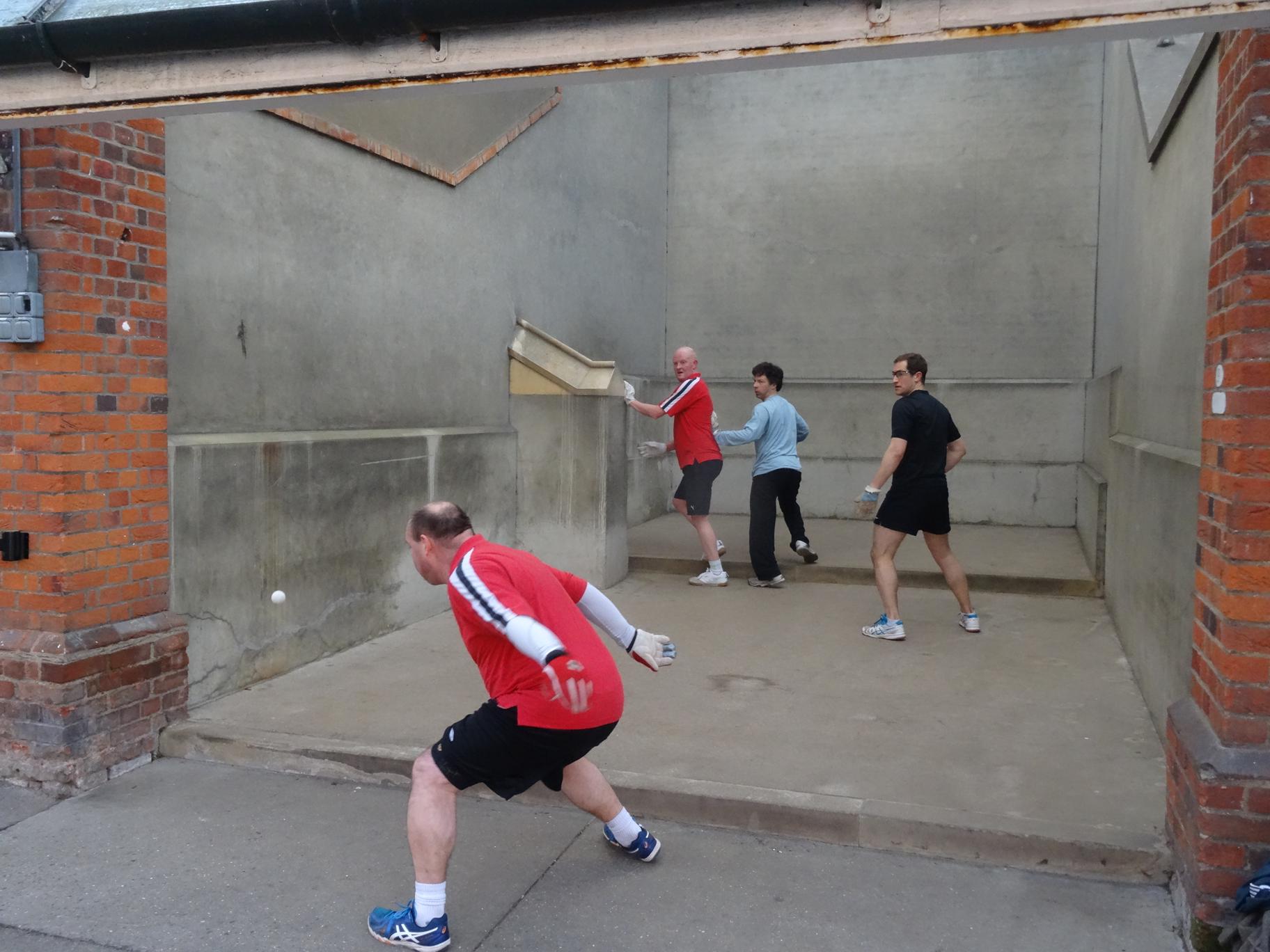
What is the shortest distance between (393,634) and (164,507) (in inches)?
87.1

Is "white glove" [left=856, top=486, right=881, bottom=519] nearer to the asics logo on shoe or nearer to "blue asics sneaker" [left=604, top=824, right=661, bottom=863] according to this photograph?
"blue asics sneaker" [left=604, top=824, right=661, bottom=863]

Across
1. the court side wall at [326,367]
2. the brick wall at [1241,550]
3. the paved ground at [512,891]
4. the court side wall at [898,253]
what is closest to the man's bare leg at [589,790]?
the paved ground at [512,891]

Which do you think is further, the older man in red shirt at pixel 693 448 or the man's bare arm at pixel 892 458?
the older man in red shirt at pixel 693 448

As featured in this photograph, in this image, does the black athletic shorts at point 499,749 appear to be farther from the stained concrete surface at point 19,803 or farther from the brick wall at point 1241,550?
the stained concrete surface at point 19,803

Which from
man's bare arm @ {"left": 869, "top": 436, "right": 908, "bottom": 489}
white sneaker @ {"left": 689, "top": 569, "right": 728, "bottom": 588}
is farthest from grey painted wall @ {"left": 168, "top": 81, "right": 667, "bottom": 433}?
man's bare arm @ {"left": 869, "top": 436, "right": 908, "bottom": 489}

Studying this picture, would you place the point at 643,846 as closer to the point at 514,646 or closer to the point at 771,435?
the point at 514,646

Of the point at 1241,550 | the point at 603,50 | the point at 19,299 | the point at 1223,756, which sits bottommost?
the point at 1223,756

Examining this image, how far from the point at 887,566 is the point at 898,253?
613cm

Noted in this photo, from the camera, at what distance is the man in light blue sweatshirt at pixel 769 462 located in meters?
8.20

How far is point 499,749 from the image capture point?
3133mm

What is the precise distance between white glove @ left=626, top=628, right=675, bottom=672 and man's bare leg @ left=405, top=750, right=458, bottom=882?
0.71 metres

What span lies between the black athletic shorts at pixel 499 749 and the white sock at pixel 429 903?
29cm

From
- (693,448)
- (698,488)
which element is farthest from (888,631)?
(693,448)

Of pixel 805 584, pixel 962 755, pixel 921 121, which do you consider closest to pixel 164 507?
pixel 962 755
